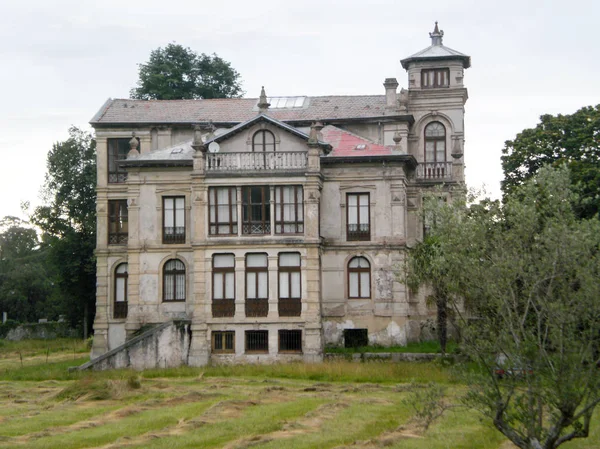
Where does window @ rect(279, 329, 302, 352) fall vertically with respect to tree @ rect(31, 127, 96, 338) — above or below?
below

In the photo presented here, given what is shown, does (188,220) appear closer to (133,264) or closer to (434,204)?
(133,264)

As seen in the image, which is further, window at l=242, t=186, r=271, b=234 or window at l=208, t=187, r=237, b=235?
window at l=208, t=187, r=237, b=235

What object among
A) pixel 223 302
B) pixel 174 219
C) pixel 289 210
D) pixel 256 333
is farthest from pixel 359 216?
pixel 174 219

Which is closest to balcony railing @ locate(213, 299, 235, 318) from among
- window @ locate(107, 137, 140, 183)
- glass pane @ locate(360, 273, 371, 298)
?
glass pane @ locate(360, 273, 371, 298)

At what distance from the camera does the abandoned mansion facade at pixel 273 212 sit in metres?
46.2

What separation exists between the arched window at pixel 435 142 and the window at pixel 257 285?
11.7 m

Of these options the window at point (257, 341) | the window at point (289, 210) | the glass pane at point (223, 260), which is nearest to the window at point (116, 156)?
the glass pane at point (223, 260)

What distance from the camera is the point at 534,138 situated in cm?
4916

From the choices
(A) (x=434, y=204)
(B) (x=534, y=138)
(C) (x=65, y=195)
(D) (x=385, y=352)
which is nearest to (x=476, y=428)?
(A) (x=434, y=204)

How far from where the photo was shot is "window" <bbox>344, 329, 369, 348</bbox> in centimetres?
4788

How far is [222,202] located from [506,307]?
2728cm

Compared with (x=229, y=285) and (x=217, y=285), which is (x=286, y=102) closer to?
(x=229, y=285)

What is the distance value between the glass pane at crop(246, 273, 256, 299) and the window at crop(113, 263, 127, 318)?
824 cm

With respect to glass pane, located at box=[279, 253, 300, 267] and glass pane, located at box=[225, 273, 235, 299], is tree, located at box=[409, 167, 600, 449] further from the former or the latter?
glass pane, located at box=[225, 273, 235, 299]
